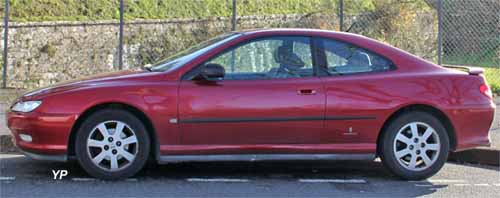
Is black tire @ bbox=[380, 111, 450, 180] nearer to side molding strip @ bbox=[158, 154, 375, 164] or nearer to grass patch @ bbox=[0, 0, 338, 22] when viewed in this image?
side molding strip @ bbox=[158, 154, 375, 164]

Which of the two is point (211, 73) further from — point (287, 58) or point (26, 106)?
point (26, 106)

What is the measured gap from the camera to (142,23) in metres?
19.8

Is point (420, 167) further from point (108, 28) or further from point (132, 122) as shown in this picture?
point (108, 28)

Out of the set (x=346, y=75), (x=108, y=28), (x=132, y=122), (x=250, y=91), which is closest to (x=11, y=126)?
(x=132, y=122)

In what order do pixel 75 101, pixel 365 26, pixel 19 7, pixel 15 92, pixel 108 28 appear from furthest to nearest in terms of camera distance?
pixel 19 7 → pixel 108 28 → pixel 365 26 → pixel 15 92 → pixel 75 101

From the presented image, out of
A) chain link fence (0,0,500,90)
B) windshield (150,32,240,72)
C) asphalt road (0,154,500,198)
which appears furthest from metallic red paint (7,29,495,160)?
chain link fence (0,0,500,90)

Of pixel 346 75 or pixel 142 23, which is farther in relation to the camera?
pixel 142 23

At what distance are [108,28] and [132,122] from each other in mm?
13582

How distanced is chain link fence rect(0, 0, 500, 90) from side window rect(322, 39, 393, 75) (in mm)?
5668

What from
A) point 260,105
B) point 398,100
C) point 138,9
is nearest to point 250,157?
point 260,105

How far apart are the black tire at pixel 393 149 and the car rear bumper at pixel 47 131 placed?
9.50ft

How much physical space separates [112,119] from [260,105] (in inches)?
52.5

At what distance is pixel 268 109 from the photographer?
20.9 feet

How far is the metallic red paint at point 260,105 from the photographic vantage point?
6.25m
